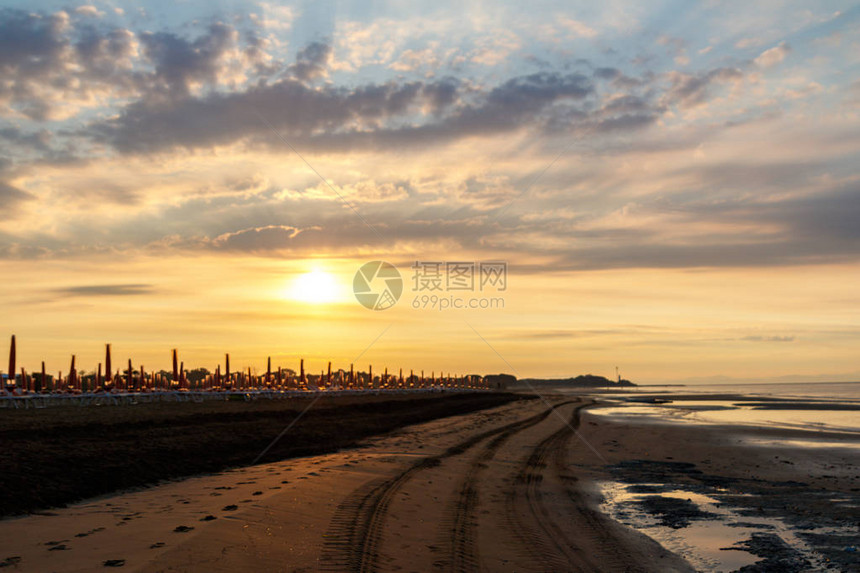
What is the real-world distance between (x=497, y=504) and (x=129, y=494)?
7.74 metres

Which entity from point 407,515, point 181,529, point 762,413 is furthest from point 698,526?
point 762,413

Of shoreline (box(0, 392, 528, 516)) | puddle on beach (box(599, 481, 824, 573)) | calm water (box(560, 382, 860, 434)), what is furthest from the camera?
calm water (box(560, 382, 860, 434))

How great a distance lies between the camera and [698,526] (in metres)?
12.0

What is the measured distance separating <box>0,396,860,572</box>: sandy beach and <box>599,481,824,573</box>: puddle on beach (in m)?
0.26

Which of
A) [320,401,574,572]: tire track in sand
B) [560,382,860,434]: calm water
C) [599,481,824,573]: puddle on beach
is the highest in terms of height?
[320,401,574,572]: tire track in sand

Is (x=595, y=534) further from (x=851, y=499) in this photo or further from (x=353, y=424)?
(x=353, y=424)

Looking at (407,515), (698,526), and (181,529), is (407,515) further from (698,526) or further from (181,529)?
(698,526)

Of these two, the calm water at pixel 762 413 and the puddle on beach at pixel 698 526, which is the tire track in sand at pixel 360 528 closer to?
the puddle on beach at pixel 698 526

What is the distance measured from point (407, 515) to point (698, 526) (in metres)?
5.88

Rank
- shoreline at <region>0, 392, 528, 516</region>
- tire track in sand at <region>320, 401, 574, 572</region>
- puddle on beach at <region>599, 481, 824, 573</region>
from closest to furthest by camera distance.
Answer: tire track in sand at <region>320, 401, 574, 572</region>, puddle on beach at <region>599, 481, 824, 573</region>, shoreline at <region>0, 392, 528, 516</region>

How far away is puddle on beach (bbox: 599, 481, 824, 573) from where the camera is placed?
390 inches

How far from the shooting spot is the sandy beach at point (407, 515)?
26.6 feet

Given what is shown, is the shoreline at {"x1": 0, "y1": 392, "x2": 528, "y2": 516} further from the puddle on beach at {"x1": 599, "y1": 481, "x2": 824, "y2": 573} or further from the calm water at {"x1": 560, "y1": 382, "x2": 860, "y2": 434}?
the calm water at {"x1": 560, "y1": 382, "x2": 860, "y2": 434}

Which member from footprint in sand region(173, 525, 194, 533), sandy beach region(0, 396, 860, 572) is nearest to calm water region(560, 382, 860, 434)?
sandy beach region(0, 396, 860, 572)
